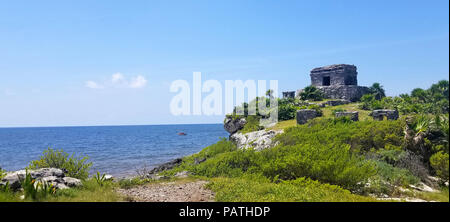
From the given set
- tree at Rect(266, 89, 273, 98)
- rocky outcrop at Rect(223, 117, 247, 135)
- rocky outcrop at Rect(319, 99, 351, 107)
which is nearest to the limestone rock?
rocky outcrop at Rect(223, 117, 247, 135)

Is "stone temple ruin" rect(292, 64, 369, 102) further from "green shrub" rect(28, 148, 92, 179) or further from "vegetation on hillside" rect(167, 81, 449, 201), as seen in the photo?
"green shrub" rect(28, 148, 92, 179)

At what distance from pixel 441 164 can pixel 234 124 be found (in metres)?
18.6

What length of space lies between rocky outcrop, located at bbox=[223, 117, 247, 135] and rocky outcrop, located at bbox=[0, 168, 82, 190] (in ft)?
58.2

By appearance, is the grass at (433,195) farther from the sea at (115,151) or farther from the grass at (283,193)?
the sea at (115,151)

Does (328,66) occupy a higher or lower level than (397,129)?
higher

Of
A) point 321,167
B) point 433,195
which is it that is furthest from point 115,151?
point 433,195

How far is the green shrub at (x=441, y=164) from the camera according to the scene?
29.6ft

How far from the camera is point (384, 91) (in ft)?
125

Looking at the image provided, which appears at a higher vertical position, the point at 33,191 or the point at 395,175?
the point at 33,191

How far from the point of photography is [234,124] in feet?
87.7

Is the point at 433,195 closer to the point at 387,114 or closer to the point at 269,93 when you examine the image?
the point at 387,114
